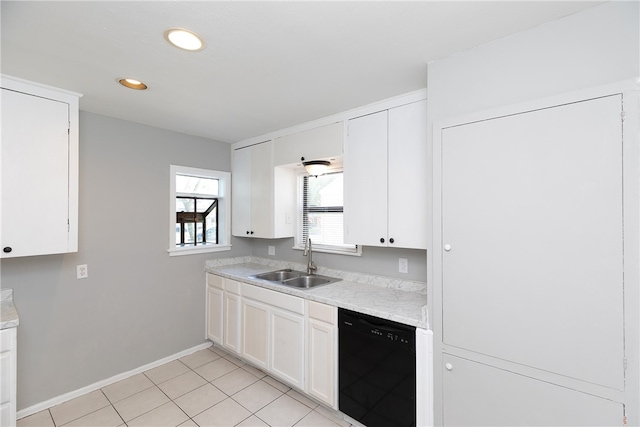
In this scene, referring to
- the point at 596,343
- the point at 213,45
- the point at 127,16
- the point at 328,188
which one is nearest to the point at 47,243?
the point at 127,16

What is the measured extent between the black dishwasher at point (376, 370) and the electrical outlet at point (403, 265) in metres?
0.69

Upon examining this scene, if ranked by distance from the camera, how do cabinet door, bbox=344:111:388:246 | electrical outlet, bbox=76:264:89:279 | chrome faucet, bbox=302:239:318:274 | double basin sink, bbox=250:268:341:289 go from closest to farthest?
cabinet door, bbox=344:111:388:246 < electrical outlet, bbox=76:264:89:279 < double basin sink, bbox=250:268:341:289 < chrome faucet, bbox=302:239:318:274

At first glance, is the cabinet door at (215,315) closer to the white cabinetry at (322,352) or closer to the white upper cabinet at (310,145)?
the white cabinetry at (322,352)

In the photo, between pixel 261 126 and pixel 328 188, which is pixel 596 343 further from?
pixel 261 126

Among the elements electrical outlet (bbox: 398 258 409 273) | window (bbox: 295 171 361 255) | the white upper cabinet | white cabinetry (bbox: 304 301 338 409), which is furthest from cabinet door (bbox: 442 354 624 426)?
the white upper cabinet

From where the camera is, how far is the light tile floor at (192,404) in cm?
220

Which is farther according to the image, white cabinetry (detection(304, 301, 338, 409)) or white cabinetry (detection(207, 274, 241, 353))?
Answer: white cabinetry (detection(207, 274, 241, 353))

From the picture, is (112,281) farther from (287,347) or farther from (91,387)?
(287,347)

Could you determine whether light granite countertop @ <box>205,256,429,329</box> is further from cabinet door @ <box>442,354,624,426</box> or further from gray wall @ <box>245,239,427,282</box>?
cabinet door @ <box>442,354,624,426</box>

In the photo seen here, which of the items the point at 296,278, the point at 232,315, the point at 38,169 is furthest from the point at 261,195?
the point at 38,169

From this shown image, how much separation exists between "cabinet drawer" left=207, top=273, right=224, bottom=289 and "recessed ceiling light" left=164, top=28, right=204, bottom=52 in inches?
91.1

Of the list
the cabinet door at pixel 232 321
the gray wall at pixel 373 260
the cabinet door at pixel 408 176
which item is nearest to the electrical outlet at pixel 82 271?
the cabinet door at pixel 232 321

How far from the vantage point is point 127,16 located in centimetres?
135

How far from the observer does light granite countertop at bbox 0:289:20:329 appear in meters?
1.82
